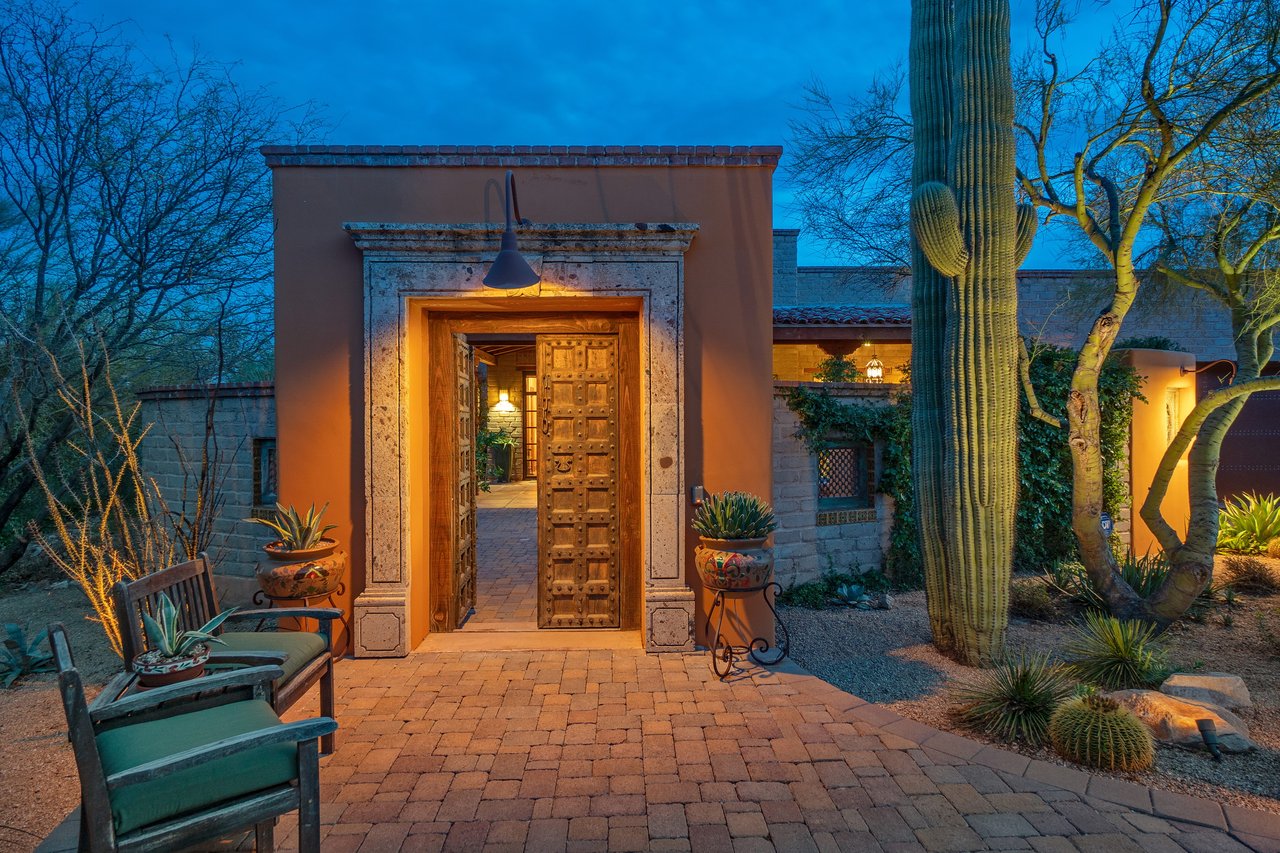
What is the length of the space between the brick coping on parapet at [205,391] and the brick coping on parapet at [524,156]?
2.32 metres

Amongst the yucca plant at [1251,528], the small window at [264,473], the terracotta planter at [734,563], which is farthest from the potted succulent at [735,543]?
the yucca plant at [1251,528]

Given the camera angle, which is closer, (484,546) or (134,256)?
(134,256)

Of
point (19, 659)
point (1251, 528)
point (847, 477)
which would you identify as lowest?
point (19, 659)

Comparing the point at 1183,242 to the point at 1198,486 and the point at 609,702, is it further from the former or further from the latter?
the point at 609,702

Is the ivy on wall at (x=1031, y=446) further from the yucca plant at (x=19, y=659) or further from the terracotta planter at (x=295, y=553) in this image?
the yucca plant at (x=19, y=659)

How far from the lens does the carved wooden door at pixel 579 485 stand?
16.2ft

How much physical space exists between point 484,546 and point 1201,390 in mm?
10416

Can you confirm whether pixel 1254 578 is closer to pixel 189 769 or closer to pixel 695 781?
pixel 695 781

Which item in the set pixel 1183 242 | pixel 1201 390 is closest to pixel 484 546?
pixel 1183 242

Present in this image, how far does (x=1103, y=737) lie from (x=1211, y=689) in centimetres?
130

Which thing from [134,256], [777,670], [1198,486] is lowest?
[777,670]

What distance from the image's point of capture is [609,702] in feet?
11.9

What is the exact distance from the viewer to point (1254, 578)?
6.17 meters

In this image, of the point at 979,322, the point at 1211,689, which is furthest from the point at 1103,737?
the point at 979,322
